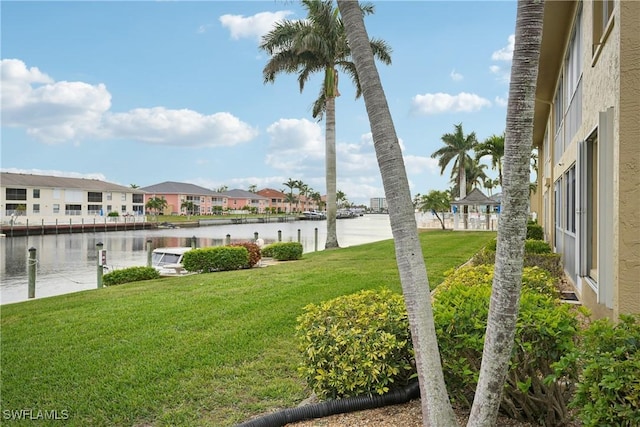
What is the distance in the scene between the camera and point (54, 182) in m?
64.8

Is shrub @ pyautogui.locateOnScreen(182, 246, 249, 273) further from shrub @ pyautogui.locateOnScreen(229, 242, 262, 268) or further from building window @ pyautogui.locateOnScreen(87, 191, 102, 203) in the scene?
building window @ pyautogui.locateOnScreen(87, 191, 102, 203)

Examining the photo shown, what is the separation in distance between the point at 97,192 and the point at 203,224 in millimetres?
16911

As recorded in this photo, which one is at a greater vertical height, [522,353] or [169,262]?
[522,353]

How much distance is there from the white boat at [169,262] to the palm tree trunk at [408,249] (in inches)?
521

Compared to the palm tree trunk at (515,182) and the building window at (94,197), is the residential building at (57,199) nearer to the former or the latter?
the building window at (94,197)

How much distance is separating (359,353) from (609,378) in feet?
5.84

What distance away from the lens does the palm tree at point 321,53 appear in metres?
21.9

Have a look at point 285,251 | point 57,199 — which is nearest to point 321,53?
point 285,251

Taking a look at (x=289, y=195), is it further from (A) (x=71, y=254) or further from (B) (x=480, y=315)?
(B) (x=480, y=315)

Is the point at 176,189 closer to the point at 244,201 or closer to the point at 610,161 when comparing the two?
the point at 244,201

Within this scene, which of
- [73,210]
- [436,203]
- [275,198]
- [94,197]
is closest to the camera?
[436,203]

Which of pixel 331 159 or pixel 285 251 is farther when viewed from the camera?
pixel 331 159

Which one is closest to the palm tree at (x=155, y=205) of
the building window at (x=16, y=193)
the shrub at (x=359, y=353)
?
the building window at (x=16, y=193)

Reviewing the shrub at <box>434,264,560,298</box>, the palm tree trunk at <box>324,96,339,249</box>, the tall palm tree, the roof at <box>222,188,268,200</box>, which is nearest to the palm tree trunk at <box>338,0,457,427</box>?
the shrub at <box>434,264,560,298</box>
